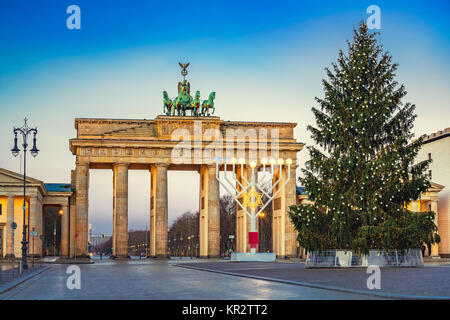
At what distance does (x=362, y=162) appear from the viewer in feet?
150

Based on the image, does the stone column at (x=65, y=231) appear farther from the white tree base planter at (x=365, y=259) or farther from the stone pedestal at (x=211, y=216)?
the white tree base planter at (x=365, y=259)

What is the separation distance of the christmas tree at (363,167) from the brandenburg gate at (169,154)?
40729 mm

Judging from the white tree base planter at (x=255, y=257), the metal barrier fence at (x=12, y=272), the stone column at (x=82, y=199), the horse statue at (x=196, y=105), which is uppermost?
the horse statue at (x=196, y=105)

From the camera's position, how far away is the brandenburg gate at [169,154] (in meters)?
85.9

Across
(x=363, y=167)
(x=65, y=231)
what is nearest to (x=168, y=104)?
(x=65, y=231)

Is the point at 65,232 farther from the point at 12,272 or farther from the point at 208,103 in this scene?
the point at 12,272

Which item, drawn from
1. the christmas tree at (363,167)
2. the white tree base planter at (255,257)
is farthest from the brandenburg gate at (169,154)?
the christmas tree at (363,167)

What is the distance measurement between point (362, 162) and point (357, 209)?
3116 mm

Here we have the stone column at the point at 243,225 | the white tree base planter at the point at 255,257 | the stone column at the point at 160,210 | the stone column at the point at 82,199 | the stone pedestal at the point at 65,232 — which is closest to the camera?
the white tree base planter at the point at 255,257

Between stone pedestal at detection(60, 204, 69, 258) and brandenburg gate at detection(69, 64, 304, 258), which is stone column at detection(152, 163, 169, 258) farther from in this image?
stone pedestal at detection(60, 204, 69, 258)

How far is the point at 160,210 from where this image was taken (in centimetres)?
8700
